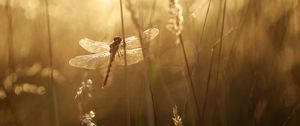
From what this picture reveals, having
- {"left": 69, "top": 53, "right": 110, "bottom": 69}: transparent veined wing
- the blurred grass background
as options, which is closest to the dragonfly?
{"left": 69, "top": 53, "right": 110, "bottom": 69}: transparent veined wing

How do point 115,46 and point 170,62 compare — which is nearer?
point 115,46

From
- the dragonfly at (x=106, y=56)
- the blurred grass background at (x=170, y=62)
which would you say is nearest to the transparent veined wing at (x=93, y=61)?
the dragonfly at (x=106, y=56)

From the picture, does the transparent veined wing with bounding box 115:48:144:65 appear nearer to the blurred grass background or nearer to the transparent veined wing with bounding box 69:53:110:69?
the transparent veined wing with bounding box 69:53:110:69

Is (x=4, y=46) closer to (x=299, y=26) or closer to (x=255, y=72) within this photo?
(x=255, y=72)

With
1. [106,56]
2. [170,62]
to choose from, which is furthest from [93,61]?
[170,62]

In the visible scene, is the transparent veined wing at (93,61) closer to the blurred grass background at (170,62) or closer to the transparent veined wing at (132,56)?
the transparent veined wing at (132,56)

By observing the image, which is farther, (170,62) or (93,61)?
(170,62)

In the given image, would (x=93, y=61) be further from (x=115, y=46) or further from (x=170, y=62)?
(x=170, y=62)

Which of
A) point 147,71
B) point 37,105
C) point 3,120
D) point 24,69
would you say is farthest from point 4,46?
point 147,71

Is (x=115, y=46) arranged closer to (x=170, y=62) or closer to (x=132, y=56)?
(x=132, y=56)
